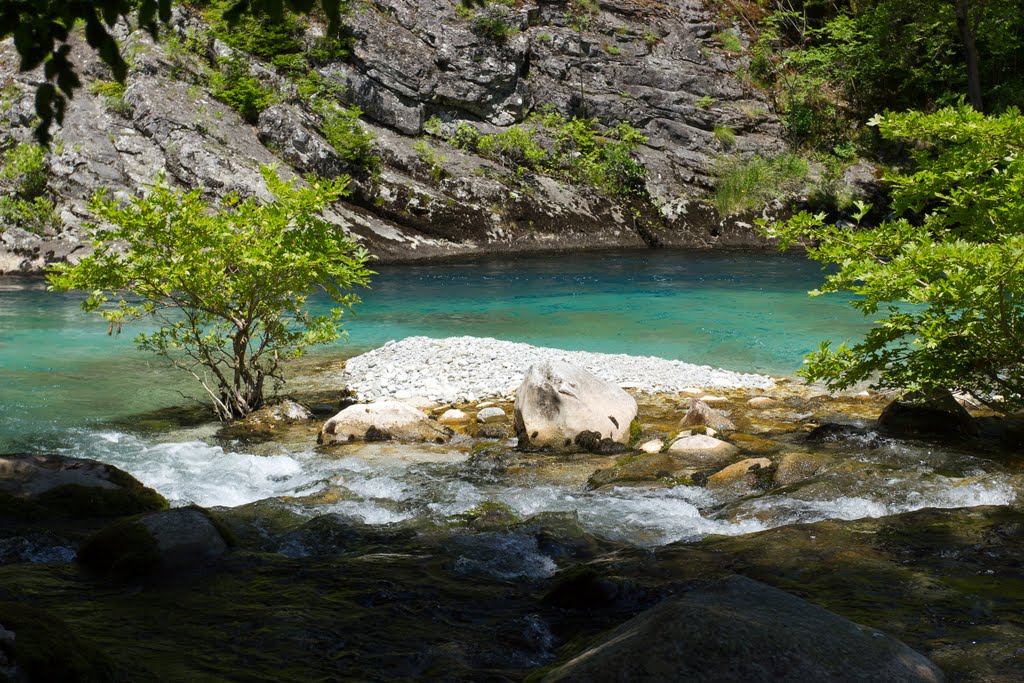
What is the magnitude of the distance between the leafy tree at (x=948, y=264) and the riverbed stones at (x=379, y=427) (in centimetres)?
353

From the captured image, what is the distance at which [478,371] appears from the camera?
10555 mm

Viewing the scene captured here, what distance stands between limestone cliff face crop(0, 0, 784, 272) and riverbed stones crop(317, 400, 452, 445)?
1344cm

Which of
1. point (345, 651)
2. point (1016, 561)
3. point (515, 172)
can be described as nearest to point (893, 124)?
point (1016, 561)

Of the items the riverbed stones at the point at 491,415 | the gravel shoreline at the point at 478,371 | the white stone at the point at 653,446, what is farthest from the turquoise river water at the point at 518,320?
the white stone at the point at 653,446

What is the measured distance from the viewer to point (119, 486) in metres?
5.31

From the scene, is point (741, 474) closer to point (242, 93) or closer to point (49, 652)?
point (49, 652)

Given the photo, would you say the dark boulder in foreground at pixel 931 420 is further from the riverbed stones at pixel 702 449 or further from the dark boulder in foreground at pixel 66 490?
the dark boulder in foreground at pixel 66 490

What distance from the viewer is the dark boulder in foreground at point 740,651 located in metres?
2.56

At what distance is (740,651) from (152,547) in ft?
9.43

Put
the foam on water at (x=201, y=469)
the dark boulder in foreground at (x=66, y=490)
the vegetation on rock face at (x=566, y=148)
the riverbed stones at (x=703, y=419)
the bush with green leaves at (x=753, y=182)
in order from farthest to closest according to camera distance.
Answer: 1. the bush with green leaves at (x=753, y=182)
2. the vegetation on rock face at (x=566, y=148)
3. the riverbed stones at (x=703, y=419)
4. the foam on water at (x=201, y=469)
5. the dark boulder in foreground at (x=66, y=490)

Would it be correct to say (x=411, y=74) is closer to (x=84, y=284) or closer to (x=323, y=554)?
(x=84, y=284)

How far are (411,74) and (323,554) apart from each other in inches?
892

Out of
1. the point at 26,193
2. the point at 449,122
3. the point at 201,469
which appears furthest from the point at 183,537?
the point at 449,122

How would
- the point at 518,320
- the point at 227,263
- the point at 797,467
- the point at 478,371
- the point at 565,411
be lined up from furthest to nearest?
the point at 518,320 → the point at 478,371 → the point at 227,263 → the point at 565,411 → the point at 797,467
